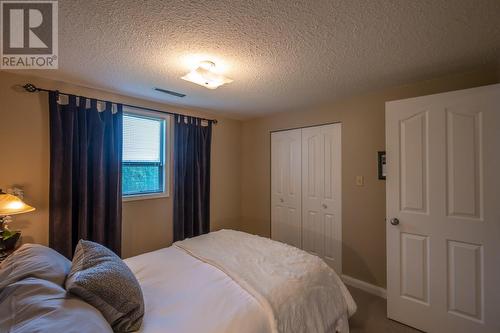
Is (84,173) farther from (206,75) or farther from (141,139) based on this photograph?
(206,75)

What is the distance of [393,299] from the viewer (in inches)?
84.7

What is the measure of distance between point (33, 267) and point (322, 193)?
2882 mm

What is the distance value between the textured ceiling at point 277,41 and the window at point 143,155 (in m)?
0.53

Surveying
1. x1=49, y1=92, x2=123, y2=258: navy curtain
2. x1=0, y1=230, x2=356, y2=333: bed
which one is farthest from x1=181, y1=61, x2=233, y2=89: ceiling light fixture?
x1=0, y1=230, x2=356, y2=333: bed

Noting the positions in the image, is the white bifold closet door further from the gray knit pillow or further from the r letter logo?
the r letter logo

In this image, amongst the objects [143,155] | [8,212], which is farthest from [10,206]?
[143,155]

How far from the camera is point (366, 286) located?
2668 millimetres

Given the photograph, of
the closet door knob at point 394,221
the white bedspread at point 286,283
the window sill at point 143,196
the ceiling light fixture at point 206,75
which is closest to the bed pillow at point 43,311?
the white bedspread at point 286,283

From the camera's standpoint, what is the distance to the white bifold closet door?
299cm

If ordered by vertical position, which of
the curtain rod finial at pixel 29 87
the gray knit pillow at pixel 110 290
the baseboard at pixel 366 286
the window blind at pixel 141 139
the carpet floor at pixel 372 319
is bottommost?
the carpet floor at pixel 372 319

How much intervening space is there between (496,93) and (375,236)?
5.53 ft

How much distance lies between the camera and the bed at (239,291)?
1.23 meters

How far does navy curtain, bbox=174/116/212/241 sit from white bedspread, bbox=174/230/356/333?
943mm

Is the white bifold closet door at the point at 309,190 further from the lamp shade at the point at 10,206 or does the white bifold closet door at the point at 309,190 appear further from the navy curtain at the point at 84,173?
the lamp shade at the point at 10,206
